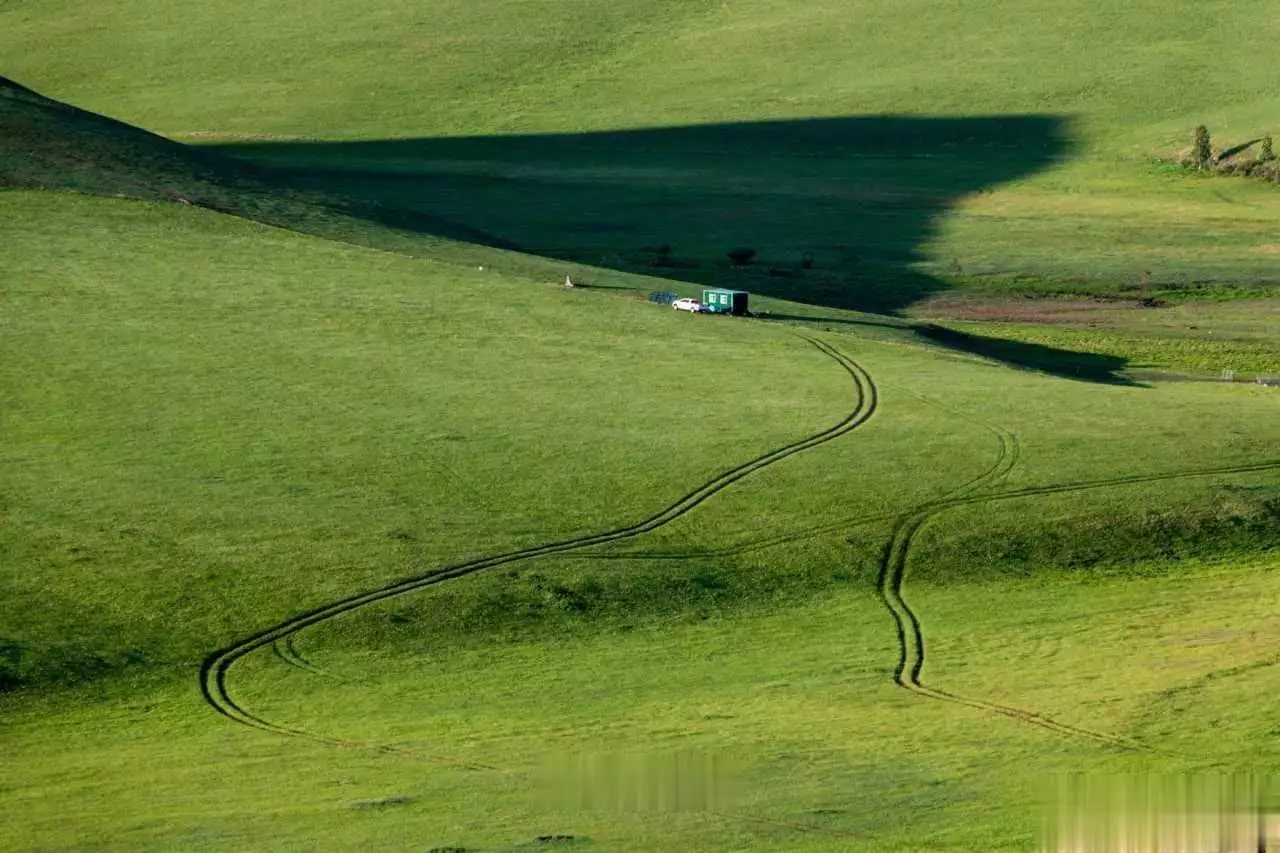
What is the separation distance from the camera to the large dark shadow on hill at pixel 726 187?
79.2 m

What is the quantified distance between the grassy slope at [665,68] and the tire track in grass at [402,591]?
2096 inches

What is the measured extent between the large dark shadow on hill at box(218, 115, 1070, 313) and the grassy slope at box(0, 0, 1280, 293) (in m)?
2.34

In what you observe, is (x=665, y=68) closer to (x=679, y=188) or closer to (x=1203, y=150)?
(x=679, y=188)

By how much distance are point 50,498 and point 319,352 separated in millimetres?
12383

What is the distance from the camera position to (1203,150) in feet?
328

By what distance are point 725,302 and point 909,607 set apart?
75.4 ft

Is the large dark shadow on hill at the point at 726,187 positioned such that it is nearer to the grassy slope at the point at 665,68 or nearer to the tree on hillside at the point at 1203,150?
the grassy slope at the point at 665,68

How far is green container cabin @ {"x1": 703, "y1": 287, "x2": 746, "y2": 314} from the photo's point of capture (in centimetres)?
6016

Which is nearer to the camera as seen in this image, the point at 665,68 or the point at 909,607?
Answer: the point at 909,607

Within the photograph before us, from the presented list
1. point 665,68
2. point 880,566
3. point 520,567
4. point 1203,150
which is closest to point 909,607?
point 880,566

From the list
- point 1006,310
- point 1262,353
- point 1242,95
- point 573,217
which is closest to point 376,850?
point 1262,353

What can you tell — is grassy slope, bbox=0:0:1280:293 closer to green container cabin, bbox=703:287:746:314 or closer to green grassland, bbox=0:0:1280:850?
green grassland, bbox=0:0:1280:850

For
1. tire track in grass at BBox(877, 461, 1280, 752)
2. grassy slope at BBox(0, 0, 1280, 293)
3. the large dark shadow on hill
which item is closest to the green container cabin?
the large dark shadow on hill

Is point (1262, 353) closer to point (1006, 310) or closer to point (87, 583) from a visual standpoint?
point (1006, 310)
